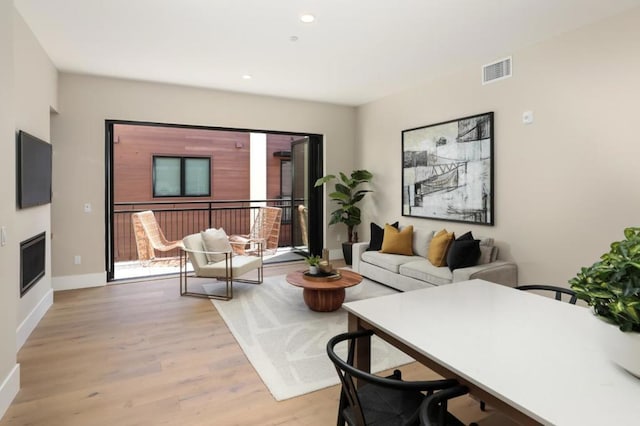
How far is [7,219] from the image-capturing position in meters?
2.30

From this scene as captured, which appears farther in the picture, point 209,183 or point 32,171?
point 209,183

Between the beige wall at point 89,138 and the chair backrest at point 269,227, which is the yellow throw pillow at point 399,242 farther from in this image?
the beige wall at point 89,138

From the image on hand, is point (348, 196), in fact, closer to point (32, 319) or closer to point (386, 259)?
point (386, 259)

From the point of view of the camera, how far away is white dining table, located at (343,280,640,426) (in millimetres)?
999

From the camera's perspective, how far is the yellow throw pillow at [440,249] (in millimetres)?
4395

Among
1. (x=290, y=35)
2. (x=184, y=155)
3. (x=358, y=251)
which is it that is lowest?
(x=358, y=251)

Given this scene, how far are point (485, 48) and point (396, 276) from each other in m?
2.79

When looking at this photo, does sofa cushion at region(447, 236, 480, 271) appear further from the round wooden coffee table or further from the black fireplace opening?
the black fireplace opening

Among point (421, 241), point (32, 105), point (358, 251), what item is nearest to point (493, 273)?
point (421, 241)

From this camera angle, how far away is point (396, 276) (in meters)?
4.71

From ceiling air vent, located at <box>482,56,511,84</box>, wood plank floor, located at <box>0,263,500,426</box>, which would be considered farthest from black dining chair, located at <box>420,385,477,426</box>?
ceiling air vent, located at <box>482,56,511,84</box>

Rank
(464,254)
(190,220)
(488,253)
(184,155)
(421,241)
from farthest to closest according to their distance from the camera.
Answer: (184,155)
(190,220)
(421,241)
(488,253)
(464,254)

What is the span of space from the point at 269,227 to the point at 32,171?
4.19 meters

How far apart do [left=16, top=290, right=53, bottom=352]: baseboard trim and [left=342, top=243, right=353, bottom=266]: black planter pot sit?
4119mm
